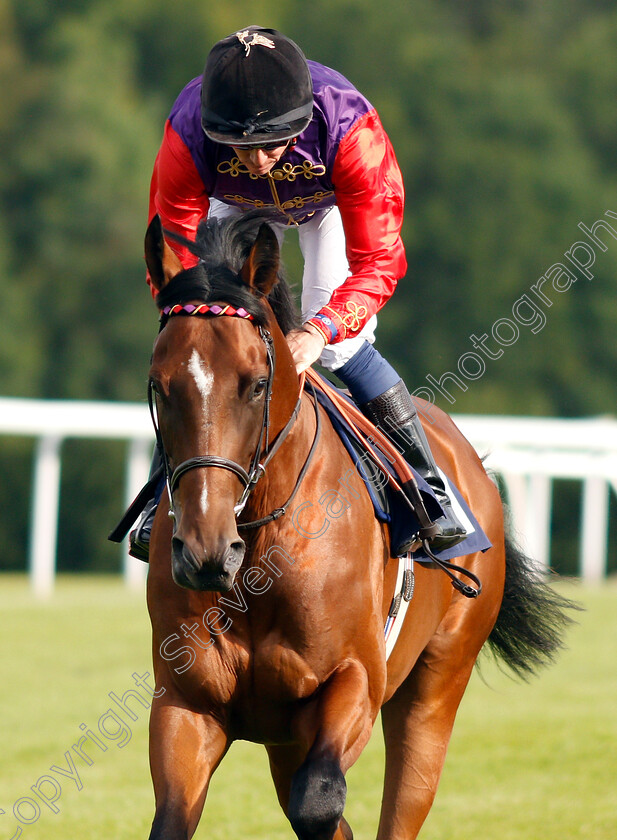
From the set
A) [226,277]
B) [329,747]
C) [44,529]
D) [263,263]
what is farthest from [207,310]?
[44,529]

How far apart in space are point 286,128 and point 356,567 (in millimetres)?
1288

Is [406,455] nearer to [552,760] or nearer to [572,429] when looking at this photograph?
[552,760]

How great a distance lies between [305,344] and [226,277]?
36 centimetres

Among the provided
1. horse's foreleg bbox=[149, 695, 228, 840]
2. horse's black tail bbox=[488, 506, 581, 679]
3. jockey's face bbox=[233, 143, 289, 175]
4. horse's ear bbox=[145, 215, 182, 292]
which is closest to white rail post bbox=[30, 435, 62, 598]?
horse's black tail bbox=[488, 506, 581, 679]

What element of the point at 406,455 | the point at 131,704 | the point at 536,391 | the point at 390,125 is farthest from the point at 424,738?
the point at 390,125

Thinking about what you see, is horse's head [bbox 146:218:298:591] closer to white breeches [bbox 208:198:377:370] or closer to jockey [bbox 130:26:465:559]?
jockey [bbox 130:26:465:559]

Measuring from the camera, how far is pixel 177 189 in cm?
425

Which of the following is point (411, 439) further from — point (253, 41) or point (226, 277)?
point (253, 41)

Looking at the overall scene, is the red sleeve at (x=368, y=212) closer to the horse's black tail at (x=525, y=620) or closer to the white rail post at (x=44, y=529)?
the horse's black tail at (x=525, y=620)

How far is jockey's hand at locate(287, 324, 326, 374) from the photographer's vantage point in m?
3.73

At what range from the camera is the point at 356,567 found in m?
3.85

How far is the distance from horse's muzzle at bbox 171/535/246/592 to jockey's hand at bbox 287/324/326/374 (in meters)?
0.73

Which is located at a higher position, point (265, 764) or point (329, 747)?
point (329, 747)

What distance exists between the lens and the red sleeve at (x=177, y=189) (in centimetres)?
421
